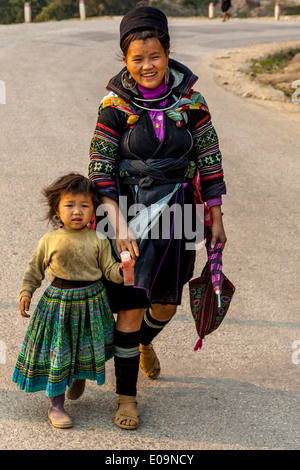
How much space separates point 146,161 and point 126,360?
39.1 inches

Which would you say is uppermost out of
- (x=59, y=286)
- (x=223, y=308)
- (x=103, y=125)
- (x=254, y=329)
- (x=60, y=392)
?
(x=103, y=125)

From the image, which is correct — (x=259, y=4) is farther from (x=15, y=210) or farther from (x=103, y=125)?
(x=103, y=125)

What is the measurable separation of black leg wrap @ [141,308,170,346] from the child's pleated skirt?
0.56 meters

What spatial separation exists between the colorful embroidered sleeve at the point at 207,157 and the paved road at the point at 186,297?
0.39 meters

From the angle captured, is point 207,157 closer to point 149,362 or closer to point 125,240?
point 125,240

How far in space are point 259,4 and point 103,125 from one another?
35.7 metres

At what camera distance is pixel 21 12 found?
31344 millimetres

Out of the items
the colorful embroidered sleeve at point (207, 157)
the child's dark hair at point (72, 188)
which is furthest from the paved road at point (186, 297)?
the child's dark hair at point (72, 188)

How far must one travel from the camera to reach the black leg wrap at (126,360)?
139 inches

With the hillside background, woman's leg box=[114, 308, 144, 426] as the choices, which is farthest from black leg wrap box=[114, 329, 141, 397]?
the hillside background

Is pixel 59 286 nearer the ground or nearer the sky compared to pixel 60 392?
nearer the sky

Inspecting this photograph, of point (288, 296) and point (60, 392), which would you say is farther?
point (288, 296)

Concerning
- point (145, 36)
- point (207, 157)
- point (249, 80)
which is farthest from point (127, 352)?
point (249, 80)
